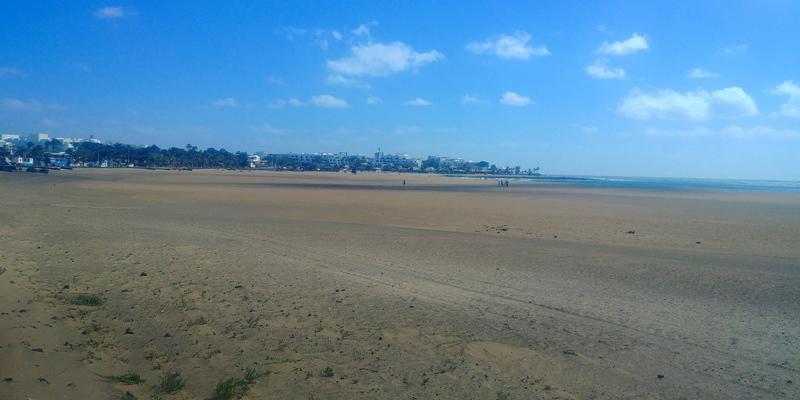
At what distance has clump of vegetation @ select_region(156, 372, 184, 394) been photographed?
15.3ft

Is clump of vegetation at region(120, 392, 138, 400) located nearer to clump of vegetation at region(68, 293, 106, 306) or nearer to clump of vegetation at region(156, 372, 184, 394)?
clump of vegetation at region(156, 372, 184, 394)

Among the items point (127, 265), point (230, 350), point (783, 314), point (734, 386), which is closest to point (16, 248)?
point (127, 265)

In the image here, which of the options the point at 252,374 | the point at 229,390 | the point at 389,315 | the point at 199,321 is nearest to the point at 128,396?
the point at 229,390

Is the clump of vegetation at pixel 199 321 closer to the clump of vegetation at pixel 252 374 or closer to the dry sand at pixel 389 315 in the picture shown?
the dry sand at pixel 389 315

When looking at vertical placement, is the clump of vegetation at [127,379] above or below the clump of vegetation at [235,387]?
above

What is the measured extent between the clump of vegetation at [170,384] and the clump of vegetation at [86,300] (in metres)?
3.16

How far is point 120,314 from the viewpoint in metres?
6.86

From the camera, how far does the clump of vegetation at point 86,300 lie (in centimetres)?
Answer: 711

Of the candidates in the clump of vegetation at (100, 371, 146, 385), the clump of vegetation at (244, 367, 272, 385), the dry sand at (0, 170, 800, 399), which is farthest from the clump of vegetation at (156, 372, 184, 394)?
the clump of vegetation at (244, 367, 272, 385)

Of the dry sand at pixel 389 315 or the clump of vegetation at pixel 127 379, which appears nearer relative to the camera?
the clump of vegetation at pixel 127 379

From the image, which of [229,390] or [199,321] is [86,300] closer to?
[199,321]

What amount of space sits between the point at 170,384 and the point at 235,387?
2.09 ft

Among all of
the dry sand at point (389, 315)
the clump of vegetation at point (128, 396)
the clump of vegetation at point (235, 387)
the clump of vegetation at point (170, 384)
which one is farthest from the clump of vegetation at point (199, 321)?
the clump of vegetation at point (128, 396)

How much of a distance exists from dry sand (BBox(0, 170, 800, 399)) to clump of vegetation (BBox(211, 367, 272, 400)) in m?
0.09
